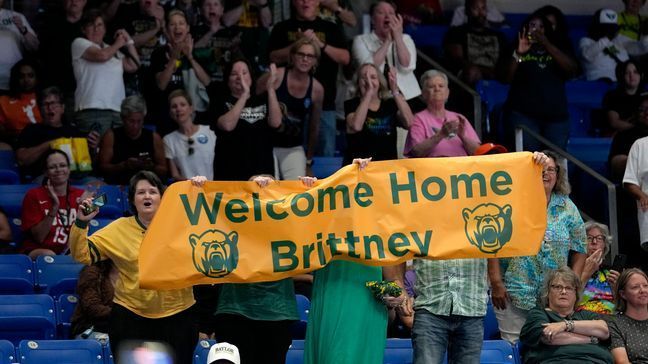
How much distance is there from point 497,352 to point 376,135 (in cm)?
263

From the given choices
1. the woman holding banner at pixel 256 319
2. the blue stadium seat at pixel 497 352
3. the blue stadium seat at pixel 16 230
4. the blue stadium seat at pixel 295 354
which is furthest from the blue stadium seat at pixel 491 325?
the blue stadium seat at pixel 16 230

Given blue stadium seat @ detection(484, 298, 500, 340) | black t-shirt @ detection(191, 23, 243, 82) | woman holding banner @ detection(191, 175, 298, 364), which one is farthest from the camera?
black t-shirt @ detection(191, 23, 243, 82)

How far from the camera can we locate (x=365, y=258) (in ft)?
32.8

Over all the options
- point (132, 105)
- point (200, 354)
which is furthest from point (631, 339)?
point (132, 105)

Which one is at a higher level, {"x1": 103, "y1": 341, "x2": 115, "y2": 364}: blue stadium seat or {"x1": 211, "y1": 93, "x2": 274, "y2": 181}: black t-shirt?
{"x1": 211, "y1": 93, "x2": 274, "y2": 181}: black t-shirt

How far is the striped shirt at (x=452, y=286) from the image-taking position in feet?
Answer: 33.1

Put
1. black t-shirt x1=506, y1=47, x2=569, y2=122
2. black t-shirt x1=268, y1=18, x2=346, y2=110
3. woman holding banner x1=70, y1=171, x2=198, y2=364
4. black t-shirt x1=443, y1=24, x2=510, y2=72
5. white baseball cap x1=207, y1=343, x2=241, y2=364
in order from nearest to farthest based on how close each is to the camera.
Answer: white baseball cap x1=207, y1=343, x2=241, y2=364 → woman holding banner x1=70, y1=171, x2=198, y2=364 → black t-shirt x1=268, y1=18, x2=346, y2=110 → black t-shirt x1=506, y1=47, x2=569, y2=122 → black t-shirt x1=443, y1=24, x2=510, y2=72

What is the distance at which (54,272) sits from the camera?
38.7ft

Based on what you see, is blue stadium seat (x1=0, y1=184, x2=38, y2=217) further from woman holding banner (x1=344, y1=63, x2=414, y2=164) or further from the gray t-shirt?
the gray t-shirt

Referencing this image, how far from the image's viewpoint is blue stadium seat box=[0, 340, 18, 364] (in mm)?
10227

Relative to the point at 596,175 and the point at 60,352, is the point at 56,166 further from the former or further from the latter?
the point at 596,175

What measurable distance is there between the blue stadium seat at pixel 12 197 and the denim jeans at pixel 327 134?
2.69m

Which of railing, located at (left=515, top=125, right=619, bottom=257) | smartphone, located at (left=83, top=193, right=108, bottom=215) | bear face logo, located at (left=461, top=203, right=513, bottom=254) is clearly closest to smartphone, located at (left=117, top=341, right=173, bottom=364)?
smartphone, located at (left=83, top=193, right=108, bottom=215)

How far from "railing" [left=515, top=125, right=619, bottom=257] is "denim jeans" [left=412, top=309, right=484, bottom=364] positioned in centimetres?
291
